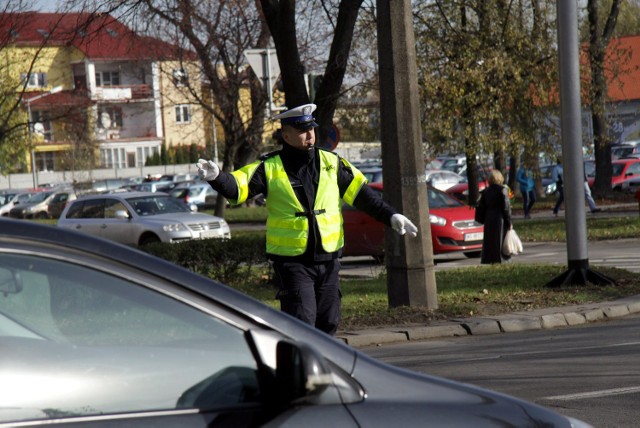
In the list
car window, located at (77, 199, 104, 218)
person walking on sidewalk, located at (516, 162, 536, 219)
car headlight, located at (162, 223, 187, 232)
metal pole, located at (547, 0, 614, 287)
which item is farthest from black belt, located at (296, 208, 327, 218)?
person walking on sidewalk, located at (516, 162, 536, 219)

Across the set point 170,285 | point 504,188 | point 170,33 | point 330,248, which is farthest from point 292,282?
point 170,33

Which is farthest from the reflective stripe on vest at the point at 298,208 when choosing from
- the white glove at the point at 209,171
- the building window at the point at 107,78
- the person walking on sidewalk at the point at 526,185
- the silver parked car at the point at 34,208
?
the building window at the point at 107,78

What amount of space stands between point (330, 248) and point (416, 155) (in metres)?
4.59

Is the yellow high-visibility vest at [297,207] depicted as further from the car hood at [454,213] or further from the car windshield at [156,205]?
the car windshield at [156,205]

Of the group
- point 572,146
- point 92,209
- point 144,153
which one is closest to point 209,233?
point 92,209

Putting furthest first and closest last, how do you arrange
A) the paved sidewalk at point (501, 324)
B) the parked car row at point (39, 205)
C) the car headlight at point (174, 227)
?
1. the parked car row at point (39, 205)
2. the car headlight at point (174, 227)
3. the paved sidewalk at point (501, 324)

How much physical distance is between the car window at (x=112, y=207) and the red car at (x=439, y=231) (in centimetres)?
689

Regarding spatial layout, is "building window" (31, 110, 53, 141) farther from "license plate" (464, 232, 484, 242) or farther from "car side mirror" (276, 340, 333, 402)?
"car side mirror" (276, 340, 333, 402)

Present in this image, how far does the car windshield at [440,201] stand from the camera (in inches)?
867

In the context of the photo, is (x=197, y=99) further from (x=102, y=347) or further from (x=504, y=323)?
(x=102, y=347)

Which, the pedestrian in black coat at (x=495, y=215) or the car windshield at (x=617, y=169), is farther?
the car windshield at (x=617, y=169)

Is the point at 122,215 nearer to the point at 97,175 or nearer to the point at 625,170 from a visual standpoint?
the point at 625,170

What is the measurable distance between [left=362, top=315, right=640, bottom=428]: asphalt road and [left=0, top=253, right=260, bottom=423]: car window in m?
4.22

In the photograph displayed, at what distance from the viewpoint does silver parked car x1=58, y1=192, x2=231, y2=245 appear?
25.8 metres
